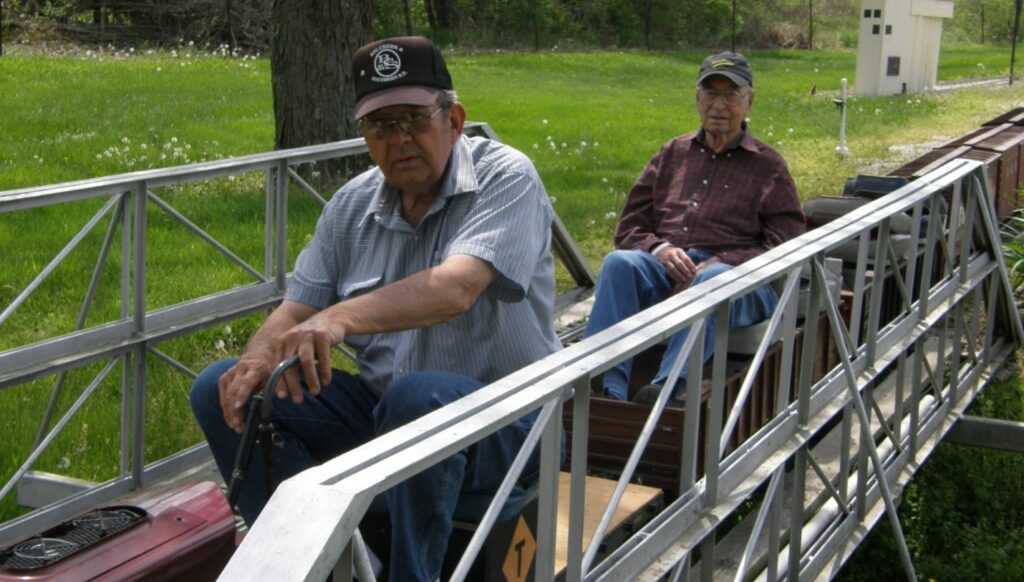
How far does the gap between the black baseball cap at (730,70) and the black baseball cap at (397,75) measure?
2.51 m

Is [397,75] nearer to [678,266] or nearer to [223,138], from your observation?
[678,266]

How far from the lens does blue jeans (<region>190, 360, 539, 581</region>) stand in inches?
113

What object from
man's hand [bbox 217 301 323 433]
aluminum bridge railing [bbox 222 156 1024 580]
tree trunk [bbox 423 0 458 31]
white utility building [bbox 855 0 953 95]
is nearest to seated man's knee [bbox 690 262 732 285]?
aluminum bridge railing [bbox 222 156 1024 580]

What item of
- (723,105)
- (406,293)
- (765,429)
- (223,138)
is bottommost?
(223,138)

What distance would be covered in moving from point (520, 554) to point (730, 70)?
3.05m

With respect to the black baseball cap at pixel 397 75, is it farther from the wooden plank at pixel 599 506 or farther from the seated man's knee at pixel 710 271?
the seated man's knee at pixel 710 271

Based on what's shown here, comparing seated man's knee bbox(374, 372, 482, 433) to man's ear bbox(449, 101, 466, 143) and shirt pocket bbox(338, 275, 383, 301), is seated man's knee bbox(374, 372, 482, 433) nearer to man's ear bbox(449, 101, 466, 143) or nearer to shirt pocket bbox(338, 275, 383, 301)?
shirt pocket bbox(338, 275, 383, 301)

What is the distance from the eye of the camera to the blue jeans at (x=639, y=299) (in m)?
5.03

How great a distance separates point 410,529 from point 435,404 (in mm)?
298

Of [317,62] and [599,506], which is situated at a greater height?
[317,62]

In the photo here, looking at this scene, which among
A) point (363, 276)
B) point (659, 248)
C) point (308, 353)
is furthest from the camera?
point (659, 248)

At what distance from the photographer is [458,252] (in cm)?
336

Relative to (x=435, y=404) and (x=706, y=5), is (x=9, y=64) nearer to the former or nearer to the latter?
(x=435, y=404)

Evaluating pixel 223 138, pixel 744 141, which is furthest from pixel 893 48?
pixel 744 141
